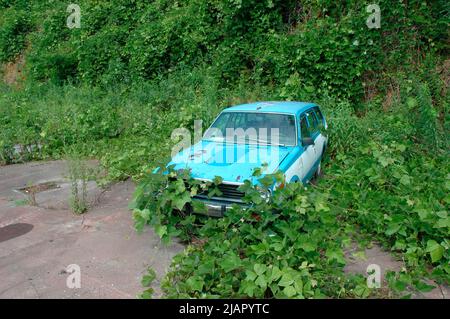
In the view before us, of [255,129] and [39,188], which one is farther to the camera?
[39,188]

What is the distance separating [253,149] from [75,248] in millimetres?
2679

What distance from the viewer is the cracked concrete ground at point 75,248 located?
382cm

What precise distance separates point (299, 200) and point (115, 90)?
10.9 m

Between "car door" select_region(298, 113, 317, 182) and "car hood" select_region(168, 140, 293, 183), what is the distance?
340mm

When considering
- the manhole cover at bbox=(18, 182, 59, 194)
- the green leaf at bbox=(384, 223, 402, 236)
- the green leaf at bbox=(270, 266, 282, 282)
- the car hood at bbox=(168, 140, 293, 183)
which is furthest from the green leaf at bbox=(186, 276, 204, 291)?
the manhole cover at bbox=(18, 182, 59, 194)

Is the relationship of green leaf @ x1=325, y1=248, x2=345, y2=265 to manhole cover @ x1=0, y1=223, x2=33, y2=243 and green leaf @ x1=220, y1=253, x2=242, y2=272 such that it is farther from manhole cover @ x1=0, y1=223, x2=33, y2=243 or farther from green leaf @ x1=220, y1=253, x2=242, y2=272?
manhole cover @ x1=0, y1=223, x2=33, y2=243

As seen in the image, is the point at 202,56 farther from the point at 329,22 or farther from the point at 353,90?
the point at 353,90

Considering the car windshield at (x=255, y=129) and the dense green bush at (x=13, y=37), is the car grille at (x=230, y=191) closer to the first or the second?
the car windshield at (x=255, y=129)

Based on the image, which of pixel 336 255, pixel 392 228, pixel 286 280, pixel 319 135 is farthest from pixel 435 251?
pixel 319 135

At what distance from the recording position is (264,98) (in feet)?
32.7

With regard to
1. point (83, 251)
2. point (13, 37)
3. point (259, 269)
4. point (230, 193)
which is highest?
point (13, 37)

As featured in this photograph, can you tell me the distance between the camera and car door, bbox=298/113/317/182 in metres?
5.55

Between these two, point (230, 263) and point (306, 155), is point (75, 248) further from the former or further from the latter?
point (306, 155)

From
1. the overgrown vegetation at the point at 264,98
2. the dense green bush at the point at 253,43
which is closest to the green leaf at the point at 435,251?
the overgrown vegetation at the point at 264,98
